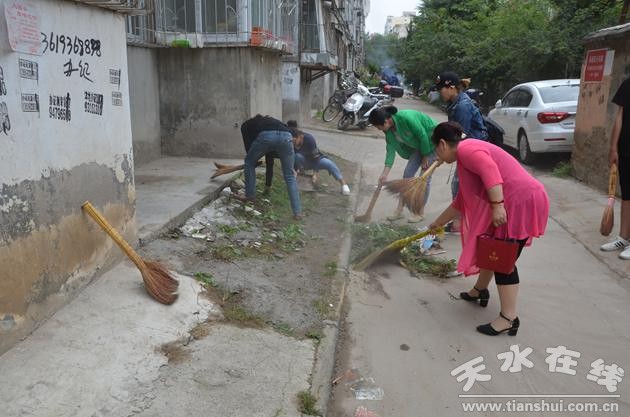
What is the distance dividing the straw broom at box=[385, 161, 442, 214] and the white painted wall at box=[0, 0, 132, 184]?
2770 mm

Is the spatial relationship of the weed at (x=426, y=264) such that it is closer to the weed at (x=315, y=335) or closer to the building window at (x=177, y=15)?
the weed at (x=315, y=335)

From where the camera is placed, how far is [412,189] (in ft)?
17.5

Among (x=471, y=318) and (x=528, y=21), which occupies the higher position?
(x=528, y=21)

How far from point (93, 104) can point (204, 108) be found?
4577mm

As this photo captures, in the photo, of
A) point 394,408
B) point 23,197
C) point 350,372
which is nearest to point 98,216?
point 23,197

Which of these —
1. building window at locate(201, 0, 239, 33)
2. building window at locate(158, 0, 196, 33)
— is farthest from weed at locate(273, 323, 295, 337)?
building window at locate(158, 0, 196, 33)

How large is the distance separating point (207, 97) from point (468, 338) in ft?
18.5

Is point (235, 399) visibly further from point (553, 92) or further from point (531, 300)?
point (553, 92)

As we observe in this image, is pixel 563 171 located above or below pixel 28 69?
below

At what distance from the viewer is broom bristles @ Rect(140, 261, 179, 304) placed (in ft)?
11.0

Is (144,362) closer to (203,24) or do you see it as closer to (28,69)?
(28,69)

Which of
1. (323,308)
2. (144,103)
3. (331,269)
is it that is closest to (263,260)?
(331,269)

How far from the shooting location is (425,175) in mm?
5207

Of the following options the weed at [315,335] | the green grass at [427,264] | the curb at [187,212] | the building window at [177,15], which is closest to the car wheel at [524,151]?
the green grass at [427,264]
